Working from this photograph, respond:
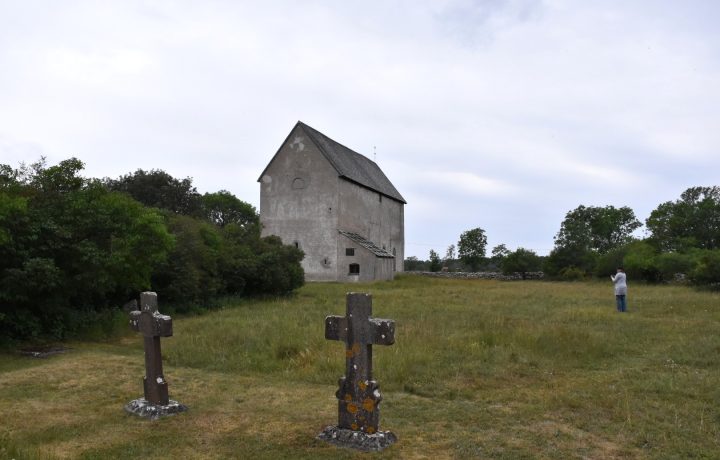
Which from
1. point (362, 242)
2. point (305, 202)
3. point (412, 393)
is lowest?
point (412, 393)

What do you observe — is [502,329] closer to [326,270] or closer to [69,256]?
[69,256]

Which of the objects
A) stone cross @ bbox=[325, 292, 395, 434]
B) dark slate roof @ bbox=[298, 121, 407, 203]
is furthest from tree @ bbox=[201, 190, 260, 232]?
stone cross @ bbox=[325, 292, 395, 434]

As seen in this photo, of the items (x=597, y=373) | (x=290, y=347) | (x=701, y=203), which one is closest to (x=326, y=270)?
(x=290, y=347)

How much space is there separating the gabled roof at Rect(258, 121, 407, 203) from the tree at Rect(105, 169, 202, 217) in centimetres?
1467

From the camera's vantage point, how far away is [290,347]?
35.6ft

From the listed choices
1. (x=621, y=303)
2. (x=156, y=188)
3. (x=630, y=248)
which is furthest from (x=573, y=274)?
(x=156, y=188)

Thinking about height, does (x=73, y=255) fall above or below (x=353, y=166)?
below

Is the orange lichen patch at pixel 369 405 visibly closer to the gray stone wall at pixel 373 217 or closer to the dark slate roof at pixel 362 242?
the dark slate roof at pixel 362 242

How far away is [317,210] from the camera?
3706 cm

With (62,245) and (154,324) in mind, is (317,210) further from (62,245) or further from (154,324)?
(154,324)

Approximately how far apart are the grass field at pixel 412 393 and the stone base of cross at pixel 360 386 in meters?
0.25

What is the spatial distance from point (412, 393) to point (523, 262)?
46123mm

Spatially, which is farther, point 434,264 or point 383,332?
point 434,264

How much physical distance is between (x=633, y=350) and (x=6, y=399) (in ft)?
35.8
